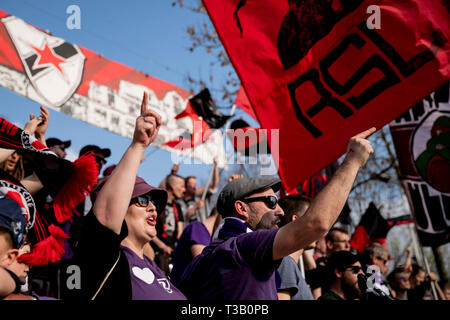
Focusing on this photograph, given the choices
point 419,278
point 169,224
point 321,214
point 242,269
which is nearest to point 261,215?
point 242,269

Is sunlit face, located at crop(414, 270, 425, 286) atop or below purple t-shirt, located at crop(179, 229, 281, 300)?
below

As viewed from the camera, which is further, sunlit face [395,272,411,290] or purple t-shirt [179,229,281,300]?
sunlit face [395,272,411,290]

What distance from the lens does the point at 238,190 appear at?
2.99 m

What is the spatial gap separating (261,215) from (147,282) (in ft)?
2.86

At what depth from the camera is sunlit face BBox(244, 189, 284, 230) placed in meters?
2.91

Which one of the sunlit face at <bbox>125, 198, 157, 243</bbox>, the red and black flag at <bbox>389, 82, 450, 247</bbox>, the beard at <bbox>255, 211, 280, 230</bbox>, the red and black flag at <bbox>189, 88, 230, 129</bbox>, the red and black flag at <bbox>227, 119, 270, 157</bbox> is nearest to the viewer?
the sunlit face at <bbox>125, 198, 157, 243</bbox>

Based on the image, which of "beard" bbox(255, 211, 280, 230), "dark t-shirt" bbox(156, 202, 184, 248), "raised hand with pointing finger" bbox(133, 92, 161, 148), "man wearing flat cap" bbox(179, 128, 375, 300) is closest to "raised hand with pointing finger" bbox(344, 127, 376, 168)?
"man wearing flat cap" bbox(179, 128, 375, 300)

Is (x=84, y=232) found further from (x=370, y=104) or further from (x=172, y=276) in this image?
(x=370, y=104)

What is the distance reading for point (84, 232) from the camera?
196 cm

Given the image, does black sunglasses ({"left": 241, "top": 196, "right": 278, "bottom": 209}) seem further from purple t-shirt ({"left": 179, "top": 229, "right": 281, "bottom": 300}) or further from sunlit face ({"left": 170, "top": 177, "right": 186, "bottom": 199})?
sunlit face ({"left": 170, "top": 177, "right": 186, "bottom": 199})

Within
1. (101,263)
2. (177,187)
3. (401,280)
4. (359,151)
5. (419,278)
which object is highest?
(359,151)

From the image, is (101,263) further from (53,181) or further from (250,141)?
(250,141)
